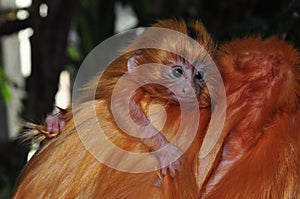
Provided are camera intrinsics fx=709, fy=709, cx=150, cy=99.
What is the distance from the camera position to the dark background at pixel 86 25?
1.45 meters

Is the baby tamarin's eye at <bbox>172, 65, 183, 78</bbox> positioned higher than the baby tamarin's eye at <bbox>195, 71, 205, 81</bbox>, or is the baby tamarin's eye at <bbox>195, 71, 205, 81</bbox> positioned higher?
the baby tamarin's eye at <bbox>172, 65, 183, 78</bbox>

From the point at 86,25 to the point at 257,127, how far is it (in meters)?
1.12

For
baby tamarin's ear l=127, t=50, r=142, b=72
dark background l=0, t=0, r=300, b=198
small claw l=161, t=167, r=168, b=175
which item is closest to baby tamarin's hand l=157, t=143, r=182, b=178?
small claw l=161, t=167, r=168, b=175

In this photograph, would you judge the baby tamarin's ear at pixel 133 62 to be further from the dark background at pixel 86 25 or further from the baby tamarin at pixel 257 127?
the dark background at pixel 86 25

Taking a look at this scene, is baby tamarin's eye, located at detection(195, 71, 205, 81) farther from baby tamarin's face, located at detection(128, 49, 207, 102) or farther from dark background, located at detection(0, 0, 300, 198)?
dark background, located at detection(0, 0, 300, 198)

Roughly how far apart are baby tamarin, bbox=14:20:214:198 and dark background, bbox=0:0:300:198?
0.29 metres

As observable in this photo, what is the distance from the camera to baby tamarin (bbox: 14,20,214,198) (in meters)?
0.87

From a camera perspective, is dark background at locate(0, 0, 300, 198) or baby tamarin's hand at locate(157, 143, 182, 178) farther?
dark background at locate(0, 0, 300, 198)

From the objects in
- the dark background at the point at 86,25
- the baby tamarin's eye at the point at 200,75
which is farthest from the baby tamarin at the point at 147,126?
the dark background at the point at 86,25

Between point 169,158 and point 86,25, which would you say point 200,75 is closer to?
point 169,158

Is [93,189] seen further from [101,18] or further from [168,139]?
[101,18]

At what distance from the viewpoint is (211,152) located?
0.89 m

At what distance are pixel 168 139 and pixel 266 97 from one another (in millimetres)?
141

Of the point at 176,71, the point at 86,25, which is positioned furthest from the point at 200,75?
the point at 86,25
